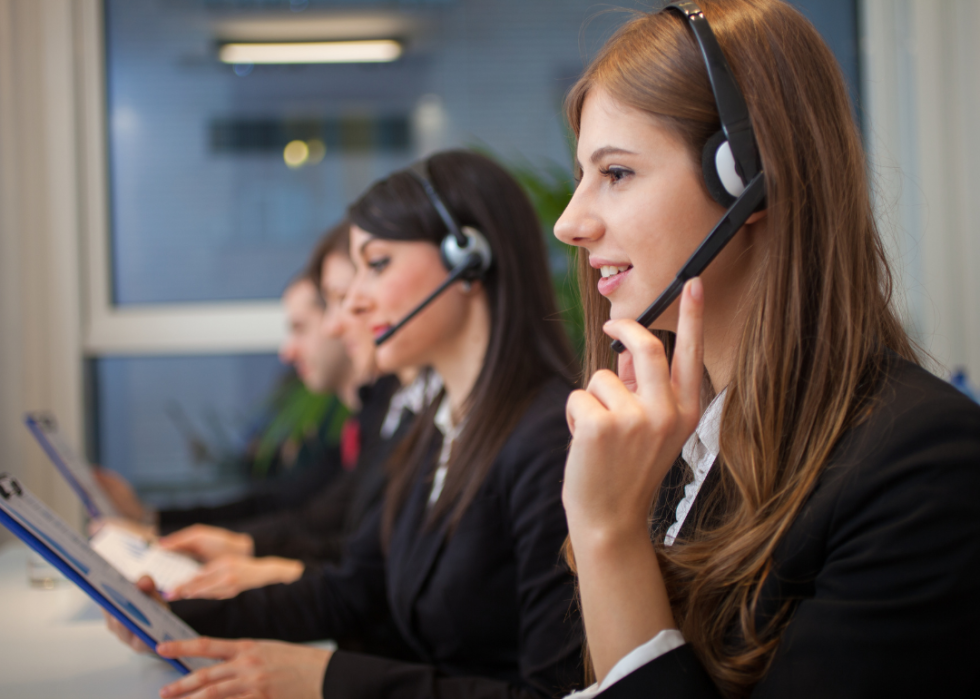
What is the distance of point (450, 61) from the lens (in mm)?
2719

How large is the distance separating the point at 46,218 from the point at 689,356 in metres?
2.51

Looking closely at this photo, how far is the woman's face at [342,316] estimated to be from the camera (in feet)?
6.63

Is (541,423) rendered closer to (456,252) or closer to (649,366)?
(456,252)

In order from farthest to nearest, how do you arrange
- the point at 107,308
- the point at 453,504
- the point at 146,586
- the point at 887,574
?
the point at 107,308
the point at 453,504
the point at 146,586
the point at 887,574

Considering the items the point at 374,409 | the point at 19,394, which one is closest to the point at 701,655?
the point at 374,409

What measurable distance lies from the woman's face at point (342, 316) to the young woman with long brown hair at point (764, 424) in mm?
1306

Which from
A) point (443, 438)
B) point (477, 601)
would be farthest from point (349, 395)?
point (477, 601)

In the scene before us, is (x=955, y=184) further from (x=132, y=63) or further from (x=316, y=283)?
(x=132, y=63)

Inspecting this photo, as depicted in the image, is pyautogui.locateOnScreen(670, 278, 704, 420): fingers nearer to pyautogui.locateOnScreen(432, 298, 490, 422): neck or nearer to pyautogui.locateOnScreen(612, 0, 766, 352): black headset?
pyautogui.locateOnScreen(612, 0, 766, 352): black headset

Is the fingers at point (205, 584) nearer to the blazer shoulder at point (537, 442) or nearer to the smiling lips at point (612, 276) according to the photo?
the blazer shoulder at point (537, 442)

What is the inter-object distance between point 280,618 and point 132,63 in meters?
2.18

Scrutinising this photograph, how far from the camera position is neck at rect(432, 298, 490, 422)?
4.24 ft

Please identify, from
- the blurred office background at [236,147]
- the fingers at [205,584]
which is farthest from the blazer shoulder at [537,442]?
the blurred office background at [236,147]

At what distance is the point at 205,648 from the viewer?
94 centimetres
